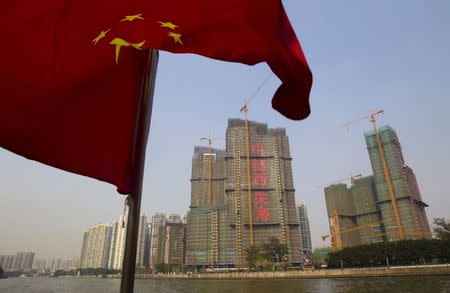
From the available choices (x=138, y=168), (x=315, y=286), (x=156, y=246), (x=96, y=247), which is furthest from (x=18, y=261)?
(x=138, y=168)

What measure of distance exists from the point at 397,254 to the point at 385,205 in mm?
35435

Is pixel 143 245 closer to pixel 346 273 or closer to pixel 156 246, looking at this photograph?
pixel 156 246

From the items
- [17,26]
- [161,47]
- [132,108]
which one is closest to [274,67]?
[161,47]

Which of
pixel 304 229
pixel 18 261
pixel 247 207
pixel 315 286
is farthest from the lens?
pixel 18 261

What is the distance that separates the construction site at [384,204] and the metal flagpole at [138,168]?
2654 inches

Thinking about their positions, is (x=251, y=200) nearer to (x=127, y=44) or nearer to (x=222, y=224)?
(x=222, y=224)

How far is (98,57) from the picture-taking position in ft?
4.91

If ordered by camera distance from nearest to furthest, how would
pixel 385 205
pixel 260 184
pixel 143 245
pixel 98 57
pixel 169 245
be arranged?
pixel 98 57 → pixel 385 205 → pixel 260 184 → pixel 169 245 → pixel 143 245

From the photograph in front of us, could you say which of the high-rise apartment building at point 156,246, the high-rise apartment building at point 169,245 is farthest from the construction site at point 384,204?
the high-rise apartment building at point 156,246

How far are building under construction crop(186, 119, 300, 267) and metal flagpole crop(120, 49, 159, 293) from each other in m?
75.7

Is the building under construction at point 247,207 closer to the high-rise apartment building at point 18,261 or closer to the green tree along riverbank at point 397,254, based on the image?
the green tree along riverbank at point 397,254

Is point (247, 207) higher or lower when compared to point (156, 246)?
higher

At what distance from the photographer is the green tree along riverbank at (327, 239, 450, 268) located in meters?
39.2

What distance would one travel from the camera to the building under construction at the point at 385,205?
68.6 m
